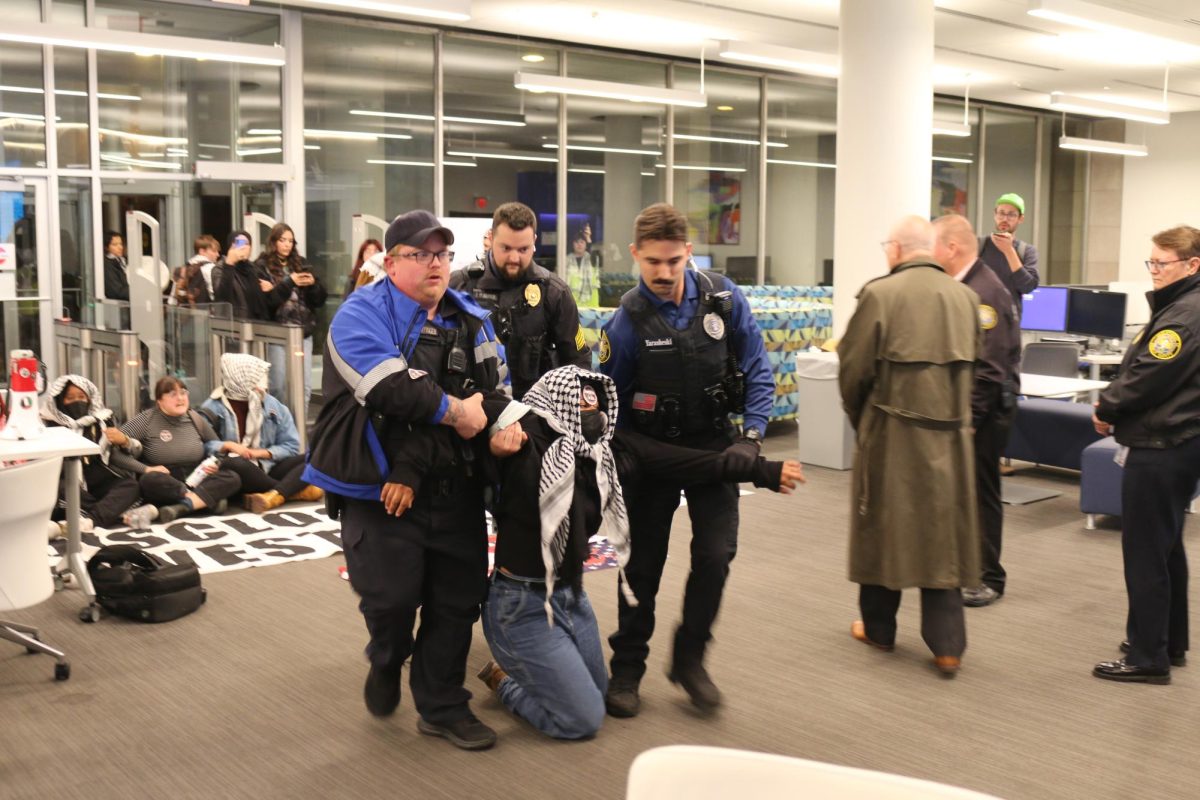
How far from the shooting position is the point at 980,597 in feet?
17.0

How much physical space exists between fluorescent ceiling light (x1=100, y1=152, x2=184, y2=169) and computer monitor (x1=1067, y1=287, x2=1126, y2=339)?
24.7 ft

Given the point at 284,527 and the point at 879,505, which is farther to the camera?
the point at 284,527

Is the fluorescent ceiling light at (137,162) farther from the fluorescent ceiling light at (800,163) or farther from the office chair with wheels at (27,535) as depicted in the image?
the fluorescent ceiling light at (800,163)

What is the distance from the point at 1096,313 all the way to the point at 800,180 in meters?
6.06

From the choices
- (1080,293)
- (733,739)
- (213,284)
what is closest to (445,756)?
(733,739)

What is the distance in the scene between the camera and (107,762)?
140 inches

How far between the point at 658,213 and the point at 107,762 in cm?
230

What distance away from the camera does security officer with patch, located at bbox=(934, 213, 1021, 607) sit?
492 centimetres

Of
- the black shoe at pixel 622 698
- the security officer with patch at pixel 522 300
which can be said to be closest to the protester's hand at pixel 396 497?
the black shoe at pixel 622 698

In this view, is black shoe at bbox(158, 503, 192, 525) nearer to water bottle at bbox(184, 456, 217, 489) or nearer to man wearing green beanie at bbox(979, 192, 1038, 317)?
water bottle at bbox(184, 456, 217, 489)

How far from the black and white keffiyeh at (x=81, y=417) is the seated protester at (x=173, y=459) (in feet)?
0.47

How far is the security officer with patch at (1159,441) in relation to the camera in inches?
157

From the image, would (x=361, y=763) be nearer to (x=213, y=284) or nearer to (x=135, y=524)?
(x=135, y=524)

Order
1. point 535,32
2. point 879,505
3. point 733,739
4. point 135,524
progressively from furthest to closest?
point 535,32, point 135,524, point 879,505, point 733,739
